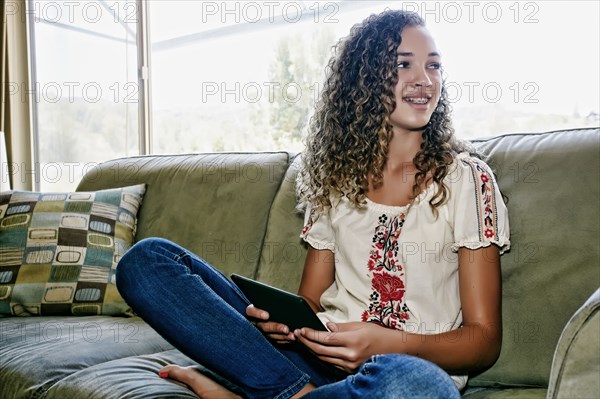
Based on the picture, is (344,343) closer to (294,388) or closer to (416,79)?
(294,388)

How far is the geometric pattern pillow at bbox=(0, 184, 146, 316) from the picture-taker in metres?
1.93

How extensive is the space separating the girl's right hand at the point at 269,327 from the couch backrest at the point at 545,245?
447 millimetres

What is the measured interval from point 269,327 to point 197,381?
0.65ft

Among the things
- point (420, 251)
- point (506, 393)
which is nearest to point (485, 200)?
point (420, 251)

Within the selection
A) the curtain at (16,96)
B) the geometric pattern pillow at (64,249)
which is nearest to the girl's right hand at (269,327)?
the geometric pattern pillow at (64,249)

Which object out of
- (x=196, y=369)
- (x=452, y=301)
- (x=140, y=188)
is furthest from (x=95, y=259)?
(x=452, y=301)

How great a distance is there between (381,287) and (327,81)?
565 millimetres

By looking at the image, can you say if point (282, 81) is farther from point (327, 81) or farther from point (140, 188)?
point (327, 81)

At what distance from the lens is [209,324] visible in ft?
4.06

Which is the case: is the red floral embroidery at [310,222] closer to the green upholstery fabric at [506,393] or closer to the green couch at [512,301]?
the green couch at [512,301]

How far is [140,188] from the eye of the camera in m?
2.14

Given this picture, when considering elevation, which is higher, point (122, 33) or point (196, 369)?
point (122, 33)

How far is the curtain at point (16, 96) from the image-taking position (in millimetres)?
3600

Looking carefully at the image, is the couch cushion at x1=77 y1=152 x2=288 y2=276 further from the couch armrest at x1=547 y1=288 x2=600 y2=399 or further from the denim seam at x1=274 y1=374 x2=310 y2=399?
the couch armrest at x1=547 y1=288 x2=600 y2=399
